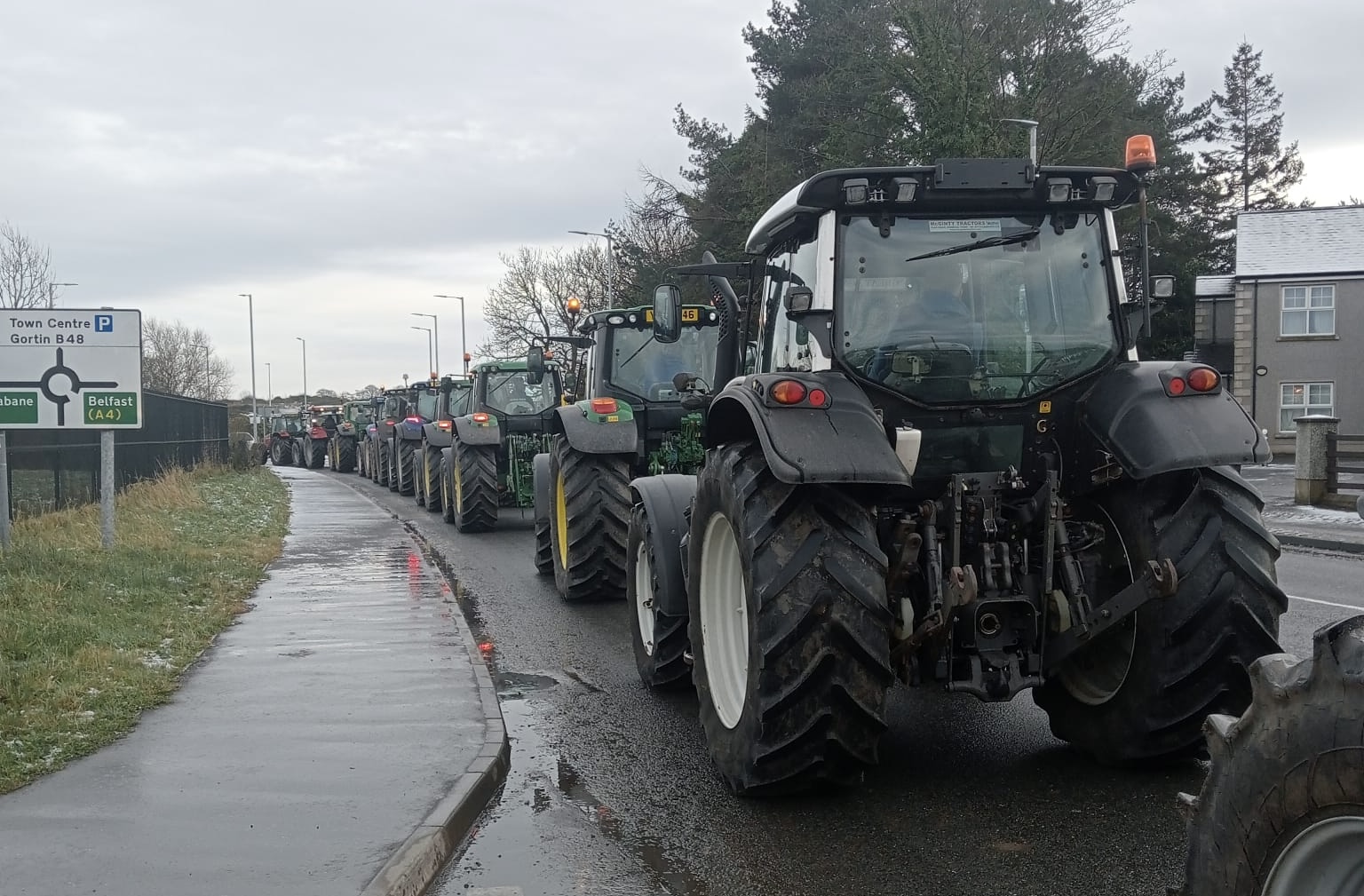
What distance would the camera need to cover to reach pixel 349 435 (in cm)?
4359

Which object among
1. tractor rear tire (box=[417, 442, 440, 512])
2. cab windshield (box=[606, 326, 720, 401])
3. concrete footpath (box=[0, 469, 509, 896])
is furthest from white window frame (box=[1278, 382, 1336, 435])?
concrete footpath (box=[0, 469, 509, 896])

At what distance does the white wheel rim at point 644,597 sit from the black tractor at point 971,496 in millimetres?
1715

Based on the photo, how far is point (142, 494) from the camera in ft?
63.7

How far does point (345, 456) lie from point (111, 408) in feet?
107

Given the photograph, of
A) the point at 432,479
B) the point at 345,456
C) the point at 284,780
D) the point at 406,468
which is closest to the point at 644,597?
the point at 284,780

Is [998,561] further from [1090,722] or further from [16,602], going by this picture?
[16,602]

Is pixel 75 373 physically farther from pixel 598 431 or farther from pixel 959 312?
pixel 959 312

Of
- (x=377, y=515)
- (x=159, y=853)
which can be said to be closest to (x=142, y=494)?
(x=377, y=515)

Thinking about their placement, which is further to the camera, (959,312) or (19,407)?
(19,407)

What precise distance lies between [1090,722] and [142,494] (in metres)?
17.2

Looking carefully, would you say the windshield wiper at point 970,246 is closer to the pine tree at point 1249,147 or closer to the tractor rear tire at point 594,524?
the tractor rear tire at point 594,524

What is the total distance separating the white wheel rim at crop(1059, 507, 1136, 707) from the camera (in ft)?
17.7

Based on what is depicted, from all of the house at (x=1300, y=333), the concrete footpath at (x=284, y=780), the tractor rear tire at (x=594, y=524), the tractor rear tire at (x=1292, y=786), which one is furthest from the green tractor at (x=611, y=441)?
the house at (x=1300, y=333)

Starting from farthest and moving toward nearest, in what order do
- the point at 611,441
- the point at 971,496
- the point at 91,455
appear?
1. the point at 91,455
2. the point at 611,441
3. the point at 971,496
